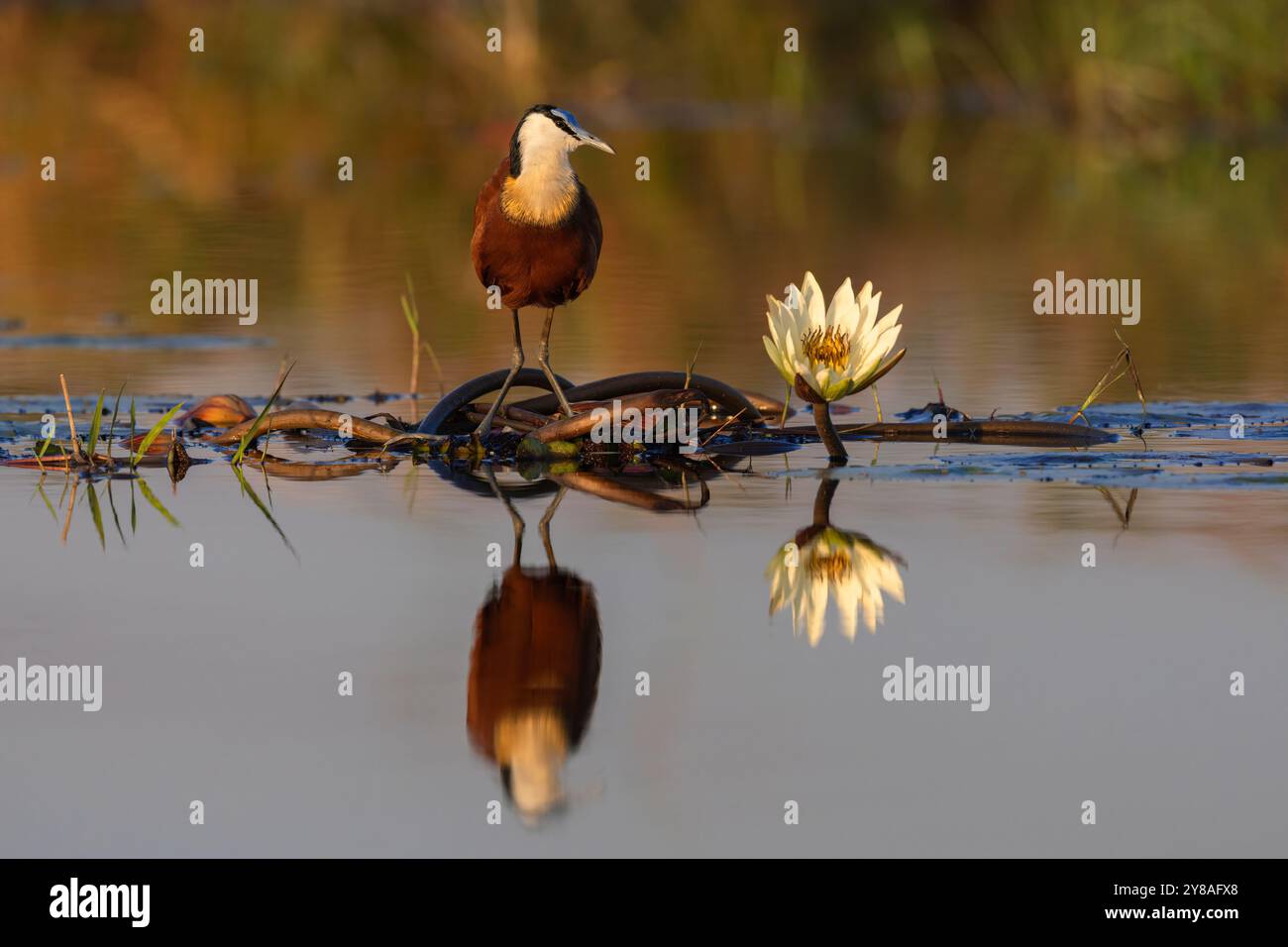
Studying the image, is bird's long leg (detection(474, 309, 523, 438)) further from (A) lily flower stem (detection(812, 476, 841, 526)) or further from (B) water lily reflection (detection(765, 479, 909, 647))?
(B) water lily reflection (detection(765, 479, 909, 647))

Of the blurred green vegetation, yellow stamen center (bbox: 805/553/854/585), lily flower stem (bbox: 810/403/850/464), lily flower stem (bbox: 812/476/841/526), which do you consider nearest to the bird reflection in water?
yellow stamen center (bbox: 805/553/854/585)

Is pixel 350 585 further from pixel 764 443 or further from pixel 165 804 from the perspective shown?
pixel 764 443

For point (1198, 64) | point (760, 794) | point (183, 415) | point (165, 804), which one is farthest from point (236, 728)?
point (1198, 64)

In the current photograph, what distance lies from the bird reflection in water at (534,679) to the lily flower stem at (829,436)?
1461 millimetres

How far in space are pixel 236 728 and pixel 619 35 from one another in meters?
19.4

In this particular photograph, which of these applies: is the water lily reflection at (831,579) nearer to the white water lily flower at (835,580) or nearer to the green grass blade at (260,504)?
the white water lily flower at (835,580)

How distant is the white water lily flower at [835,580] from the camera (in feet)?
17.1

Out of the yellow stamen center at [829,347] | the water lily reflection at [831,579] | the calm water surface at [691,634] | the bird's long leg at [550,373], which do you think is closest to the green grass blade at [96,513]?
the calm water surface at [691,634]

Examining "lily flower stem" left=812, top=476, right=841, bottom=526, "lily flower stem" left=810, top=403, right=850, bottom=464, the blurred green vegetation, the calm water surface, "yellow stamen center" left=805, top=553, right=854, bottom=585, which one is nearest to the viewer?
the calm water surface

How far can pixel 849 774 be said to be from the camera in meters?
4.22

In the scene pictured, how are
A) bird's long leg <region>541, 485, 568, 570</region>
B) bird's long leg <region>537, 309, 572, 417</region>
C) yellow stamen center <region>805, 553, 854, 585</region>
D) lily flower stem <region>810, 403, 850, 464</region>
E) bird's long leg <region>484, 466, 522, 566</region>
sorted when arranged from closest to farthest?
yellow stamen center <region>805, 553, 854, 585</region>, bird's long leg <region>541, 485, 568, 570</region>, bird's long leg <region>484, 466, 522, 566</region>, lily flower stem <region>810, 403, 850, 464</region>, bird's long leg <region>537, 309, 572, 417</region>

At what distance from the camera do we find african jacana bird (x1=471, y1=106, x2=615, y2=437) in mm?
6852

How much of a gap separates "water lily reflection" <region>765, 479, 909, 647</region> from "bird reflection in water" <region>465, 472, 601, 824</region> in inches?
18.1

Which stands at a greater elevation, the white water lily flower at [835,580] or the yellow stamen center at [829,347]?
the yellow stamen center at [829,347]
